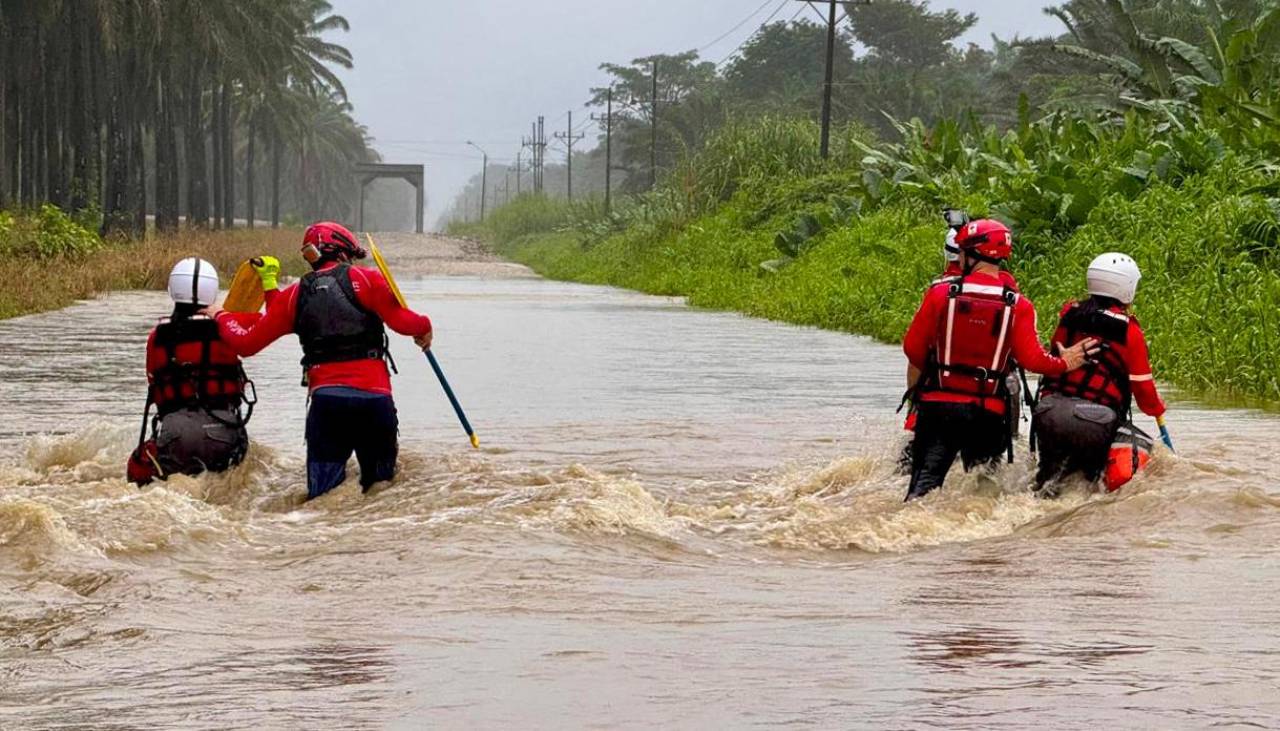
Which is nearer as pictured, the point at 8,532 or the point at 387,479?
the point at 8,532

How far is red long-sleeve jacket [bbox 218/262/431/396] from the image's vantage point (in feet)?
32.1

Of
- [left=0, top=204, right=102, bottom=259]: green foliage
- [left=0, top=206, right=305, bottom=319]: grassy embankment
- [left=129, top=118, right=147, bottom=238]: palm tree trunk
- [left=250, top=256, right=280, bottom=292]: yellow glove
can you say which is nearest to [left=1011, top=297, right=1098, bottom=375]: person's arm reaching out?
[left=250, top=256, right=280, bottom=292]: yellow glove

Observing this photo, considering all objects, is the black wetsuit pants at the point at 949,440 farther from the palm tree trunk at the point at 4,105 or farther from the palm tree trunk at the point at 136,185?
the palm tree trunk at the point at 136,185

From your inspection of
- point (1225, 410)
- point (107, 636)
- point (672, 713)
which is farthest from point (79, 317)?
point (672, 713)

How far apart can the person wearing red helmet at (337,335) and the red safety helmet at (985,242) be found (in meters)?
2.56

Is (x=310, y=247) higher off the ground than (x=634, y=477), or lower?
higher

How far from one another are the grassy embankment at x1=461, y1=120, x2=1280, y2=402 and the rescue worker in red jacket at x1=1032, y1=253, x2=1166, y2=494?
6.37 metres

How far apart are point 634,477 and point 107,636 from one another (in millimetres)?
5233

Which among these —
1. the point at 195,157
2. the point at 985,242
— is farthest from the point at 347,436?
the point at 195,157

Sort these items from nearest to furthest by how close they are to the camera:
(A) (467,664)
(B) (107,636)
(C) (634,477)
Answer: (A) (467,664) < (B) (107,636) < (C) (634,477)

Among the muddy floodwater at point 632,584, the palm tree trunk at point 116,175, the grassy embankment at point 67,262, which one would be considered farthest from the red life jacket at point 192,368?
the palm tree trunk at point 116,175

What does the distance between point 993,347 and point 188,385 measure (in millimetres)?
3865

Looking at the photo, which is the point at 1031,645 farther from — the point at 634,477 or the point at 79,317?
the point at 79,317

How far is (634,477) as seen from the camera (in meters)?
11.6
